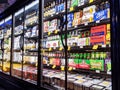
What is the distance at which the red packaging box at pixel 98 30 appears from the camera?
265cm

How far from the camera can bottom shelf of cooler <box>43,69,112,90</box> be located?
2.67 metres

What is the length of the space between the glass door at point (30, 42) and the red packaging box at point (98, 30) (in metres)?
1.57

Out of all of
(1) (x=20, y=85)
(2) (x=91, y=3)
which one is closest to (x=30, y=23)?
(1) (x=20, y=85)

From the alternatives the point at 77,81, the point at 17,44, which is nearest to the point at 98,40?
the point at 77,81

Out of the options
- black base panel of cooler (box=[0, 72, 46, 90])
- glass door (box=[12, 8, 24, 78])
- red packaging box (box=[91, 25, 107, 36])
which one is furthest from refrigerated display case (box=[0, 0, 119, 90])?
glass door (box=[12, 8, 24, 78])

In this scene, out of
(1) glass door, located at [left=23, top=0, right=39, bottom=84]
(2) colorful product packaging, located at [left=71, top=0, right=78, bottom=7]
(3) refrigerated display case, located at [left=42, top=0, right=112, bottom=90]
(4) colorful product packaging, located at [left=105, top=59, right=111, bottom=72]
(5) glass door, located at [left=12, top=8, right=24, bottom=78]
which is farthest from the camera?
(5) glass door, located at [left=12, top=8, right=24, bottom=78]

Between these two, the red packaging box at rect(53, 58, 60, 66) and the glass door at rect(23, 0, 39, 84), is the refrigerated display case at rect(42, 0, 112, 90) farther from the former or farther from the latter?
the glass door at rect(23, 0, 39, 84)

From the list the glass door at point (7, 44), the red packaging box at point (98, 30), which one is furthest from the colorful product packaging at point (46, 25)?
the glass door at point (7, 44)

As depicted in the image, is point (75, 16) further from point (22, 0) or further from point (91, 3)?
point (22, 0)

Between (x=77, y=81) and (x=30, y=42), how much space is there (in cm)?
171

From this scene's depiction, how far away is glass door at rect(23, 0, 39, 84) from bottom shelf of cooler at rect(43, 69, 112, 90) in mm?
565

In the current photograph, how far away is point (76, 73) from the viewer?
3.29 metres

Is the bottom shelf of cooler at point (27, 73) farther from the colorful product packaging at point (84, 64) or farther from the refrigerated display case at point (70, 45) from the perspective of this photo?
Answer: the colorful product packaging at point (84, 64)

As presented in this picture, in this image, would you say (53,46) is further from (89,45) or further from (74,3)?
(89,45)
